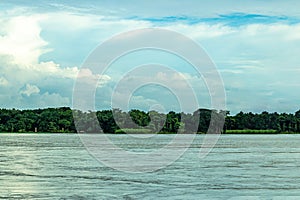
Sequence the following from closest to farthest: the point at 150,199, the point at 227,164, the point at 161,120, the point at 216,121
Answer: the point at 150,199 → the point at 227,164 → the point at 161,120 → the point at 216,121

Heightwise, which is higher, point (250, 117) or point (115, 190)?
point (250, 117)

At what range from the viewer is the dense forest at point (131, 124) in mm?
106762

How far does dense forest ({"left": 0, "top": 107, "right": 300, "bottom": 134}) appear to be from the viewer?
107 metres

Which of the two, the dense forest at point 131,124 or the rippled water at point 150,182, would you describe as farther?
the dense forest at point 131,124

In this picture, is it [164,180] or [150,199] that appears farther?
[164,180]

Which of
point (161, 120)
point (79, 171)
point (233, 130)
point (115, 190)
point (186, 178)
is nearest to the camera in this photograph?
point (115, 190)

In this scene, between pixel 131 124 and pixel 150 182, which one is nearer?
pixel 150 182

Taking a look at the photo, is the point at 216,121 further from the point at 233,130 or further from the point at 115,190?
the point at 115,190

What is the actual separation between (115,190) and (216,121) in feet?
330

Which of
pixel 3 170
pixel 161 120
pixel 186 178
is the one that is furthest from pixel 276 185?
pixel 161 120

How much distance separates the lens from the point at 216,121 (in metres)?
119

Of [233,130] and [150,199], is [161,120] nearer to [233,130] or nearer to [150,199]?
[233,130]

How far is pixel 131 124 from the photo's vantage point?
→ 4040 inches

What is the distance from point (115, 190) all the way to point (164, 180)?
3.45 metres
